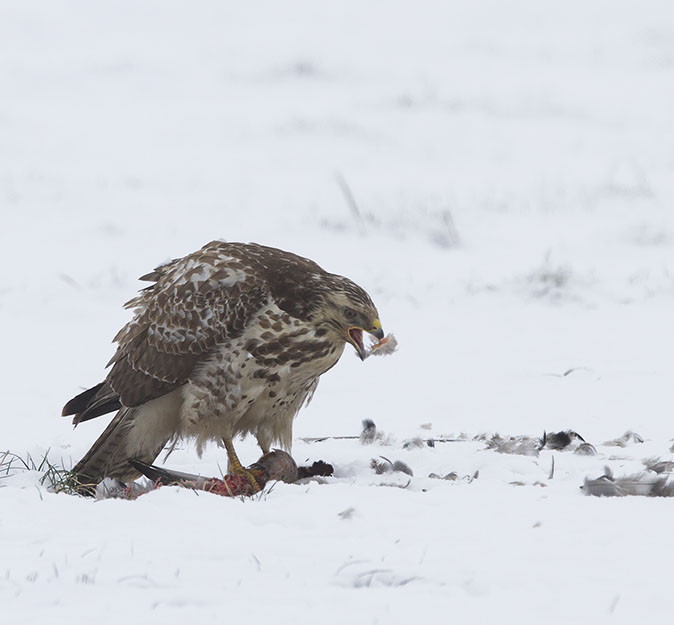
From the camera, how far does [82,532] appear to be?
335 centimetres

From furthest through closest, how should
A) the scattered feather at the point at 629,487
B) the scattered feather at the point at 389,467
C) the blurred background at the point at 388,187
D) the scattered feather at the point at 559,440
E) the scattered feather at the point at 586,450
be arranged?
the blurred background at the point at 388,187, the scattered feather at the point at 559,440, the scattered feather at the point at 586,450, the scattered feather at the point at 389,467, the scattered feather at the point at 629,487

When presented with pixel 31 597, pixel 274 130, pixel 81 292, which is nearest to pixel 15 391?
pixel 81 292

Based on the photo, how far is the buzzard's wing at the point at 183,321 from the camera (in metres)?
4.69

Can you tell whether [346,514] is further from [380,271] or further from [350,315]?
[380,271]

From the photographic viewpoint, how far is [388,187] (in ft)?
46.0

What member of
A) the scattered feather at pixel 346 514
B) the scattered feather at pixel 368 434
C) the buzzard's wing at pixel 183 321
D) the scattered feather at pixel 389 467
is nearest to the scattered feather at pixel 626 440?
the scattered feather at pixel 368 434

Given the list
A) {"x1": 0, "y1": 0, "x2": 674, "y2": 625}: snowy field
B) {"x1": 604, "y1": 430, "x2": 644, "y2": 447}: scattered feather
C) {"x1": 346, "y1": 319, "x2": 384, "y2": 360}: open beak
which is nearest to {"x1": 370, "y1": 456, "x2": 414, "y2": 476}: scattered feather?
{"x1": 0, "y1": 0, "x2": 674, "y2": 625}: snowy field

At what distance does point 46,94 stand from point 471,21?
8.09 m

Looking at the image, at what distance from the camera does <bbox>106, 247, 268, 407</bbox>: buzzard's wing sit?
4688 millimetres

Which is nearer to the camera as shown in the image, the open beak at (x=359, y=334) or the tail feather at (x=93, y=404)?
the open beak at (x=359, y=334)

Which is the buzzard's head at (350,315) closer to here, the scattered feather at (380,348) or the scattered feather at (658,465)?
the scattered feather at (380,348)

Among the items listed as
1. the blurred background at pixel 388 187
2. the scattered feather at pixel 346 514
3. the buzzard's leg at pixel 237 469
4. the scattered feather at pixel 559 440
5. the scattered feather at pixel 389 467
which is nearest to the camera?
the scattered feather at pixel 346 514

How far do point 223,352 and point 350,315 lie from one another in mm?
564

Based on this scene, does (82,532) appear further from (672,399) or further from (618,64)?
(618,64)
